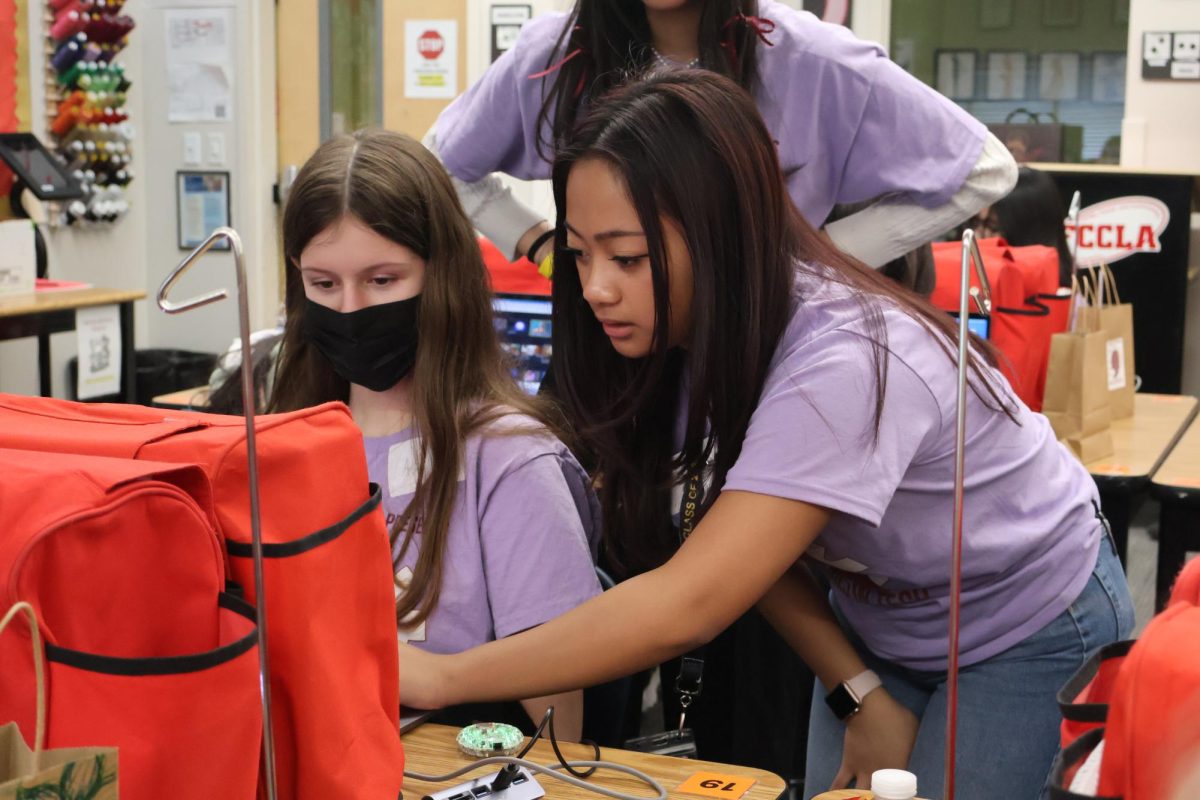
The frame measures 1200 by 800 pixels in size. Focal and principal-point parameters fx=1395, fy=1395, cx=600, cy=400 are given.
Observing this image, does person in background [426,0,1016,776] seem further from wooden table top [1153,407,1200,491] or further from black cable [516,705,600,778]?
black cable [516,705,600,778]

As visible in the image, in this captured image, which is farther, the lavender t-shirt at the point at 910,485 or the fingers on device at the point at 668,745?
the fingers on device at the point at 668,745

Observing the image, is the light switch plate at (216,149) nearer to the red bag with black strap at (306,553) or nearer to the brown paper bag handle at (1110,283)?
the brown paper bag handle at (1110,283)

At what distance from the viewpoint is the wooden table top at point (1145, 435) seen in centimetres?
254

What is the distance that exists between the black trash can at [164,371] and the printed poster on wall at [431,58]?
4.89ft

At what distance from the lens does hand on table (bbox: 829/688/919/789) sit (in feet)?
4.84

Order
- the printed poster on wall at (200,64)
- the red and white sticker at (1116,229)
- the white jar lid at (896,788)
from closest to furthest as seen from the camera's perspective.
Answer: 1. the white jar lid at (896,788)
2. the red and white sticker at (1116,229)
3. the printed poster on wall at (200,64)

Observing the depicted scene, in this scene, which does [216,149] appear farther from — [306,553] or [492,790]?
[306,553]

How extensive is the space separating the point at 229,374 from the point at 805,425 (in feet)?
4.77

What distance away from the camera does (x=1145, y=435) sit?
2.85 m

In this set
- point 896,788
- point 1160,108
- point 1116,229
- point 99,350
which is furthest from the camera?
point 1160,108

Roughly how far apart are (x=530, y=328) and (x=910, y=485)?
1.76m

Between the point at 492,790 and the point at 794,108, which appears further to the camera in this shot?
the point at 794,108

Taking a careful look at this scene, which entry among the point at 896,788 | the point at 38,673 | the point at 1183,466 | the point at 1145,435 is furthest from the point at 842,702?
the point at 1145,435

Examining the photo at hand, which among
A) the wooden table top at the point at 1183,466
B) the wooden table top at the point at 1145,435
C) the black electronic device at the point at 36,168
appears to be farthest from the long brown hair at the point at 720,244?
the black electronic device at the point at 36,168
